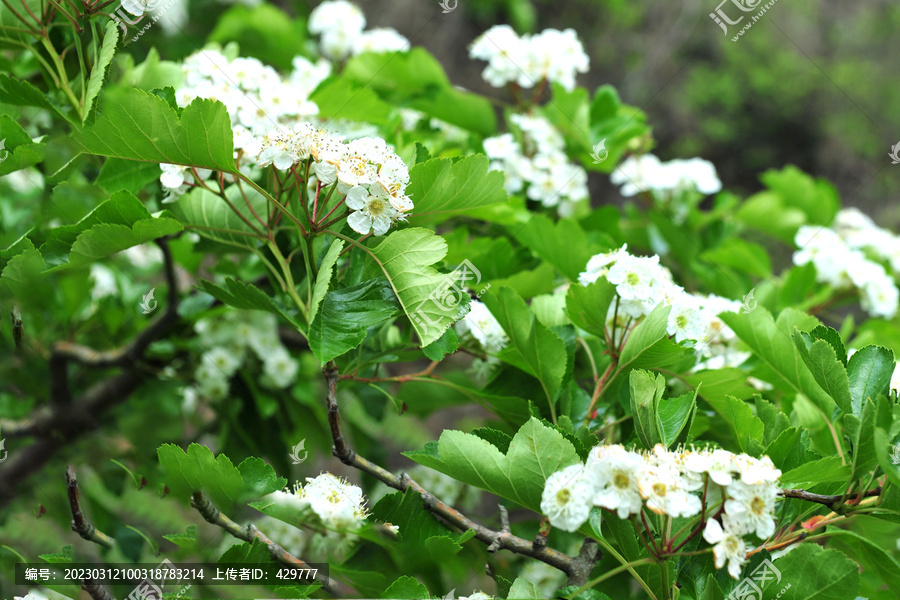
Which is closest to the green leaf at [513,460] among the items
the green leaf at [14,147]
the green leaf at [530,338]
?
the green leaf at [530,338]

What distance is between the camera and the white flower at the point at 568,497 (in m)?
0.47

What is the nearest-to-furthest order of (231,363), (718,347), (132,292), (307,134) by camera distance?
(307,134) → (718,347) → (231,363) → (132,292)

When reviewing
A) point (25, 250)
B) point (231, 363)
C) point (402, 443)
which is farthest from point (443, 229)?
point (402, 443)

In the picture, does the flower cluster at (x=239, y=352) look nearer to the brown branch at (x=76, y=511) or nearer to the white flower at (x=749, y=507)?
the brown branch at (x=76, y=511)

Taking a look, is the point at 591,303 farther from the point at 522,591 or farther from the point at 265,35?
the point at 265,35

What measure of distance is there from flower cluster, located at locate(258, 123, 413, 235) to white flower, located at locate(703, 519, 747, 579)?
34 cm

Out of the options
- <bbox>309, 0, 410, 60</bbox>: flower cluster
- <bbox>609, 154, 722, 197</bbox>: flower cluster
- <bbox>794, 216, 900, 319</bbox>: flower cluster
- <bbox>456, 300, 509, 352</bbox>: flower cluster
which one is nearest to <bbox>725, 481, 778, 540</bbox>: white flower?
<bbox>456, 300, 509, 352</bbox>: flower cluster

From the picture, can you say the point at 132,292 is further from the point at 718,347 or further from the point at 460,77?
the point at 460,77

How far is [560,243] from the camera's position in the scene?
32.6 inches

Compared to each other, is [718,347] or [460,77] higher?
[718,347]

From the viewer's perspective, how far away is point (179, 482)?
57cm

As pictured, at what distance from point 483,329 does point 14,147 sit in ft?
1.66

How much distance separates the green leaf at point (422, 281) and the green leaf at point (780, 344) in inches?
12.2

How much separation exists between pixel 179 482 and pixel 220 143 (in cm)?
29
